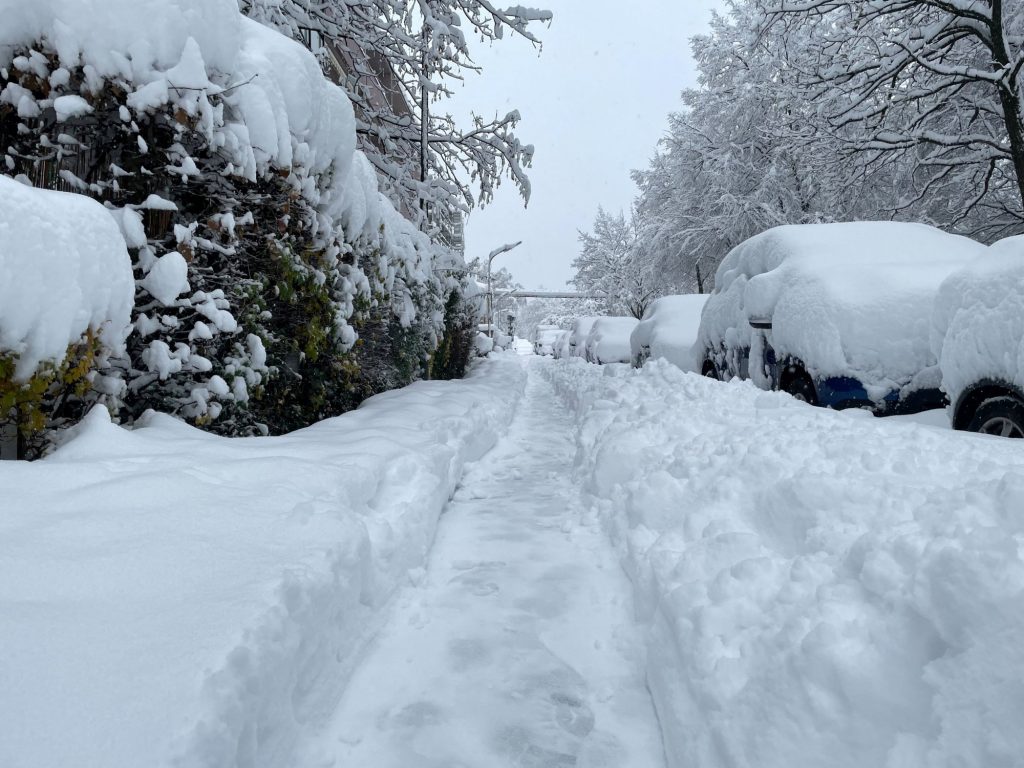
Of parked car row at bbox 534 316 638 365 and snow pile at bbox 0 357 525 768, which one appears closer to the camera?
snow pile at bbox 0 357 525 768

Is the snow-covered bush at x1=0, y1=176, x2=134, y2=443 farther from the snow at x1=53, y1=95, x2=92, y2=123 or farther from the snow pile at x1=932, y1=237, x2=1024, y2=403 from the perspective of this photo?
the snow pile at x1=932, y1=237, x2=1024, y2=403

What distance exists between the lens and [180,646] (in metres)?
1.67

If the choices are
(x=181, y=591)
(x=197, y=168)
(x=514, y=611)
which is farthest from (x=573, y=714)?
(x=197, y=168)

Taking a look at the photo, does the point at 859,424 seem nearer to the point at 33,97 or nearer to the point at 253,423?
the point at 253,423

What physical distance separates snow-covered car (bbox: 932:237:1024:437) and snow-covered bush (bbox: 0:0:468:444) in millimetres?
4153

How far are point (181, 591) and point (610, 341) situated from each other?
55.1 ft

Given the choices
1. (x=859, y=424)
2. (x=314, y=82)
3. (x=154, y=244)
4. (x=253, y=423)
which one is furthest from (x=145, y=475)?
(x=859, y=424)

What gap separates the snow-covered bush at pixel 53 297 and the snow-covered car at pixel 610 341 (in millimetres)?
14729

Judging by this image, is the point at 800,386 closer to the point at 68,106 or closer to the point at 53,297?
the point at 53,297

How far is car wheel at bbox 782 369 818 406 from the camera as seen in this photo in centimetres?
543

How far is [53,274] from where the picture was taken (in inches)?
105

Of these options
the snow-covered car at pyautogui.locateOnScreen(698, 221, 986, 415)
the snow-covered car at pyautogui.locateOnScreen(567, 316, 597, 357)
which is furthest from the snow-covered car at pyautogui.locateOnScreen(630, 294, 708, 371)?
the snow-covered car at pyautogui.locateOnScreen(567, 316, 597, 357)

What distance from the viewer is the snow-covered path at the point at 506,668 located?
2.00 meters

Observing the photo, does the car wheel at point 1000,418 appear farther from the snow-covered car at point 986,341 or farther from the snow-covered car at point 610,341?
the snow-covered car at point 610,341
